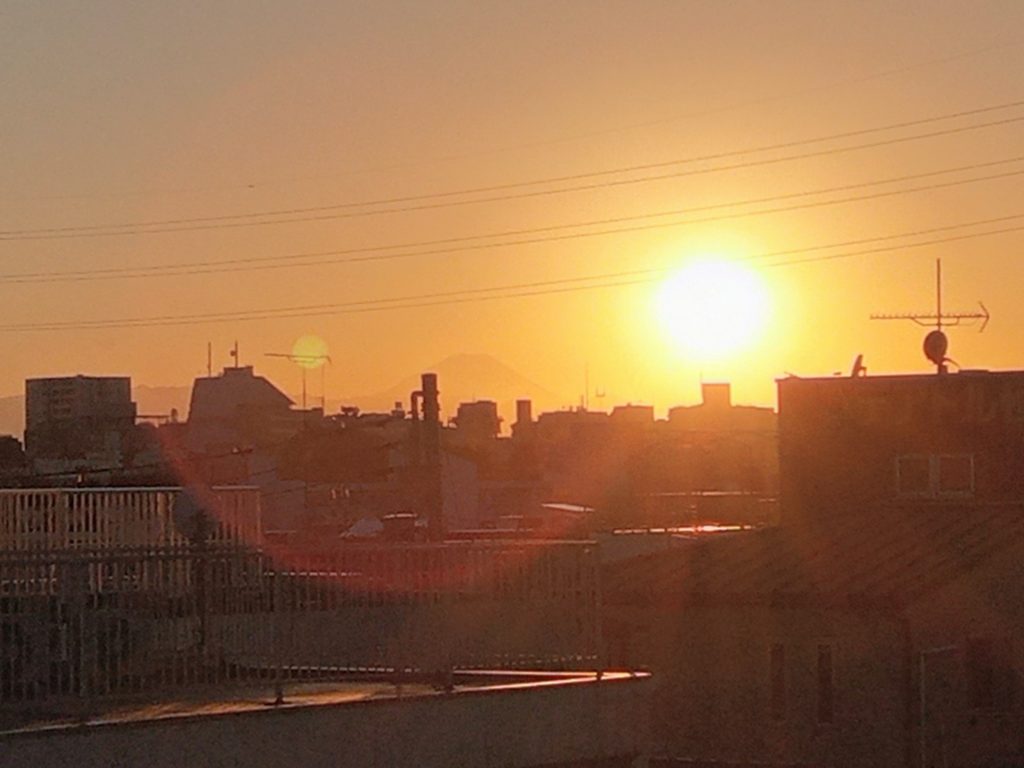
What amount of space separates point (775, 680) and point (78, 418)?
68.8 m

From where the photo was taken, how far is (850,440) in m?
48.8

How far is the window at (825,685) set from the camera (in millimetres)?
35938

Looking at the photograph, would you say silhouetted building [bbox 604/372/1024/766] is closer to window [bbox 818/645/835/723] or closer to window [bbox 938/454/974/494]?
window [bbox 818/645/835/723]

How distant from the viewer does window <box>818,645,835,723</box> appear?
35.9 m

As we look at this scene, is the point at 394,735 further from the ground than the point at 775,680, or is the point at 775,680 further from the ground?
the point at 394,735

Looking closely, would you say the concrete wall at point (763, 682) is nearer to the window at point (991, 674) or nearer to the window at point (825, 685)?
the window at point (825, 685)

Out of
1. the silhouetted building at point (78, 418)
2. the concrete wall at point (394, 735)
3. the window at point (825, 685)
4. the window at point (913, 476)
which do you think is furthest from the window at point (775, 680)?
the silhouetted building at point (78, 418)

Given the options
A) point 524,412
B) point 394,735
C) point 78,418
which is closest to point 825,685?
point 394,735

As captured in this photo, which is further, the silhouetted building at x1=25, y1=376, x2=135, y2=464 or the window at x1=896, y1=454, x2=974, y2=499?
the silhouetted building at x1=25, y1=376, x2=135, y2=464

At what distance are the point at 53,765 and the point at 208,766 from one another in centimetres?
162

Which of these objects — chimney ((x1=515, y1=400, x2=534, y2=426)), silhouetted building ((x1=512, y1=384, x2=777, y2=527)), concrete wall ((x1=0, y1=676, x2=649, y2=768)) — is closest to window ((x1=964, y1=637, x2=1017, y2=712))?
concrete wall ((x1=0, y1=676, x2=649, y2=768))

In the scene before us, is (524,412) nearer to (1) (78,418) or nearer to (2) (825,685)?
(1) (78,418)

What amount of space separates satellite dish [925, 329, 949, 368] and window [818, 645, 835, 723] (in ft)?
64.0

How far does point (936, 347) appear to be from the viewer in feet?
178
